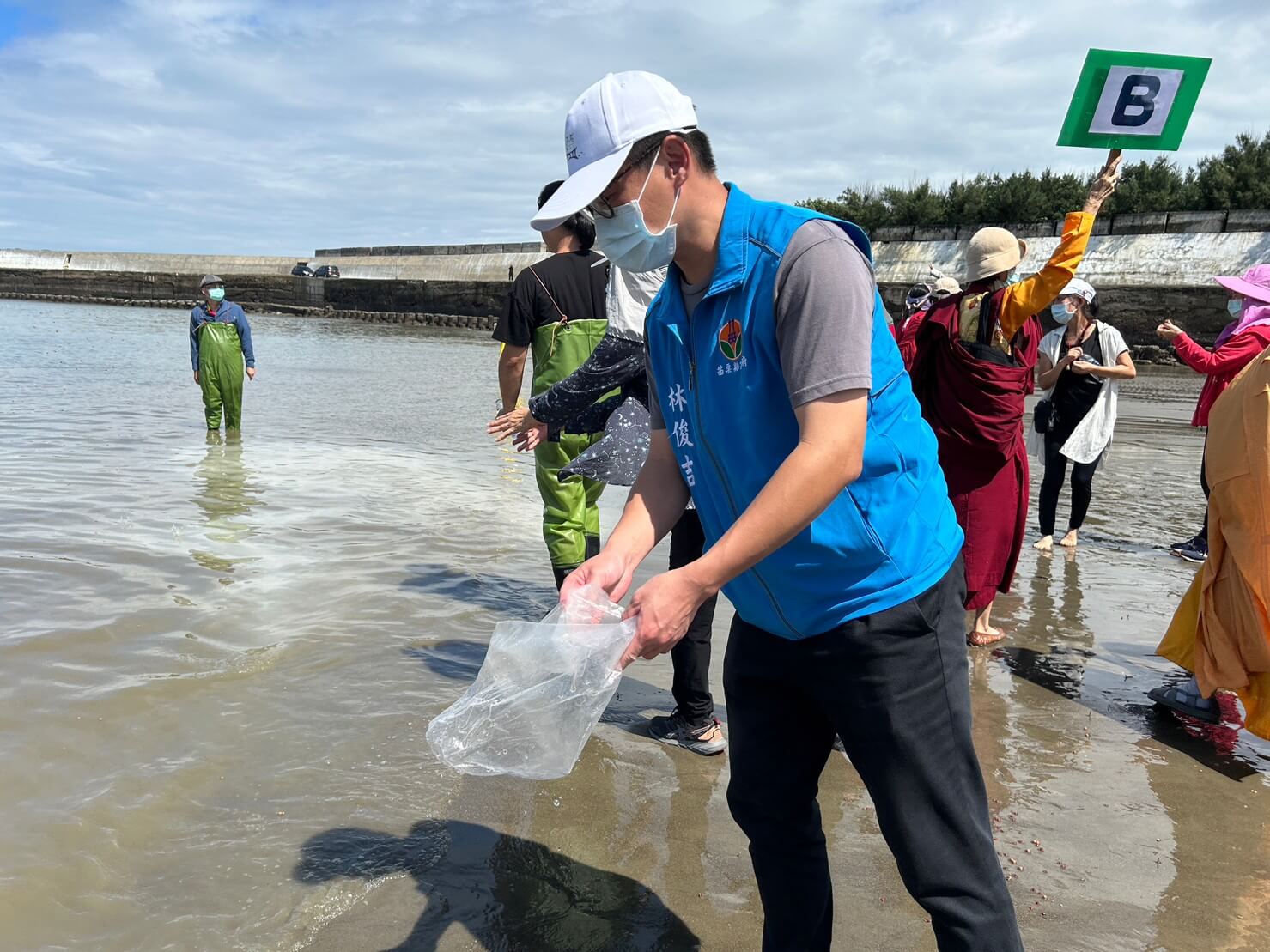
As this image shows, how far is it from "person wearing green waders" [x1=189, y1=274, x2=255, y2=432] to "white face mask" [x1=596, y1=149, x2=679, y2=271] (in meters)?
9.52

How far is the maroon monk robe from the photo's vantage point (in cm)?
427

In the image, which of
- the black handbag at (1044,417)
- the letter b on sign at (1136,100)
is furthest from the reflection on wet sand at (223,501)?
the black handbag at (1044,417)

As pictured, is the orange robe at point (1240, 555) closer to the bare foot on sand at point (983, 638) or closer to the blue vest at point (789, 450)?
the bare foot on sand at point (983, 638)

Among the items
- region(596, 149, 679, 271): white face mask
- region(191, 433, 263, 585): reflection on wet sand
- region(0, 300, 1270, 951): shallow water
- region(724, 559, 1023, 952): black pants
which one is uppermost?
region(596, 149, 679, 271): white face mask

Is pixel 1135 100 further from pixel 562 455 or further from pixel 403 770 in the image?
pixel 403 770

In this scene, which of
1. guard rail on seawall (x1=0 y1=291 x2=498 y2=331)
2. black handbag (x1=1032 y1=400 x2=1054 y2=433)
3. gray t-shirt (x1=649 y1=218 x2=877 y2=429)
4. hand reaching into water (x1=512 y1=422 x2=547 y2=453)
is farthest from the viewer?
guard rail on seawall (x1=0 y1=291 x2=498 y2=331)

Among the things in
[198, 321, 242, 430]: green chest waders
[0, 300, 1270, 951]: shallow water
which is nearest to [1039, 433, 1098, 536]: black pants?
[0, 300, 1270, 951]: shallow water

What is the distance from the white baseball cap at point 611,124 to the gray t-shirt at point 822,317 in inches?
12.7

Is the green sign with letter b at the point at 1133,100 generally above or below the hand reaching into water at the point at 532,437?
above

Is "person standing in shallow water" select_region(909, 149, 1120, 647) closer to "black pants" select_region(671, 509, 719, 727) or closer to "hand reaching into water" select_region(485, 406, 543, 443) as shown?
"black pants" select_region(671, 509, 719, 727)

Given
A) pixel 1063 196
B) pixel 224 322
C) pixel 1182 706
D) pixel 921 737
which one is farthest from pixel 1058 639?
pixel 1063 196

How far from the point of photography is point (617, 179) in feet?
5.74

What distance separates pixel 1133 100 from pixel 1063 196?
29724mm

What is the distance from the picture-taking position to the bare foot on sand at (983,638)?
15.9 feet
